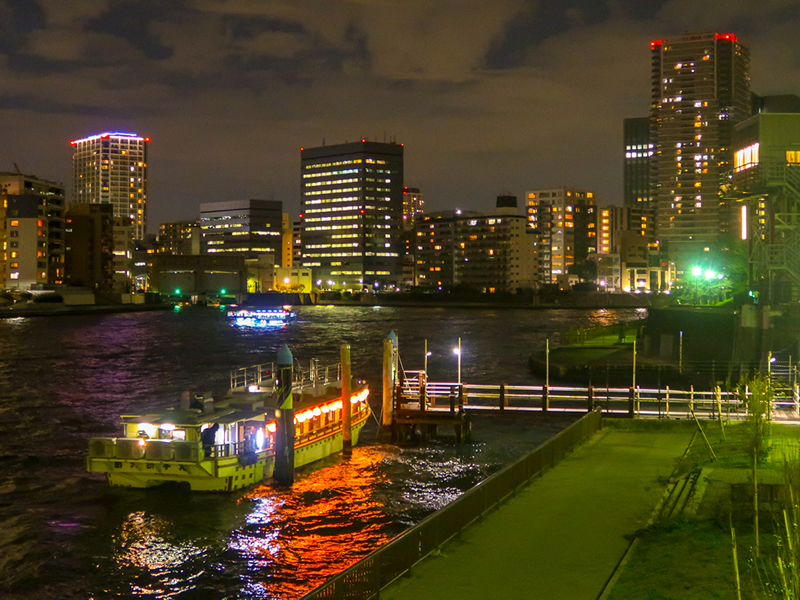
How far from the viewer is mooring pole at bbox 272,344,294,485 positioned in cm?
2792

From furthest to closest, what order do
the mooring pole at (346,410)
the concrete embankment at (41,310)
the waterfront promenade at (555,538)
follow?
the concrete embankment at (41,310) → the mooring pole at (346,410) → the waterfront promenade at (555,538)

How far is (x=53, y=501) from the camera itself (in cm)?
2784

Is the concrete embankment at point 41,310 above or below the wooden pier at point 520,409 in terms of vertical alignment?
above

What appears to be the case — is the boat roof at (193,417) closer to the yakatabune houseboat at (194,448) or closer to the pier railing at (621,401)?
the yakatabune houseboat at (194,448)

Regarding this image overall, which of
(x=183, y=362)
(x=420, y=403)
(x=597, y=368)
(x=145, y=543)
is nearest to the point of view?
(x=145, y=543)

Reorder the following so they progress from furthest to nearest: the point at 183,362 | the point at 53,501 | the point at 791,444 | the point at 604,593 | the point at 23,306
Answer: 1. the point at 23,306
2. the point at 183,362
3. the point at 53,501
4. the point at 791,444
5. the point at 604,593

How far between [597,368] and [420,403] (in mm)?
25061

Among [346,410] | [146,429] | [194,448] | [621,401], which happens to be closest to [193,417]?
[194,448]

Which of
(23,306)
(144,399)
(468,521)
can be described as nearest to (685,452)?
(468,521)

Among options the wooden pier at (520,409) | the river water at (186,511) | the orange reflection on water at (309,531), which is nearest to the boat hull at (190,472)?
the river water at (186,511)

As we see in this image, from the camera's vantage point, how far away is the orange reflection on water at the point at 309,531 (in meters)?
20.5

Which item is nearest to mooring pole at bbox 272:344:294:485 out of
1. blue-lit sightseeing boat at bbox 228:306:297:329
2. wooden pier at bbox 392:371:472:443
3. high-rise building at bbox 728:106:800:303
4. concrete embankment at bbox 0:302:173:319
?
wooden pier at bbox 392:371:472:443

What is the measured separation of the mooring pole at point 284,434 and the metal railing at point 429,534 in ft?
32.1

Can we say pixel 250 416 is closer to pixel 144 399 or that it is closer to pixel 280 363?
pixel 280 363
